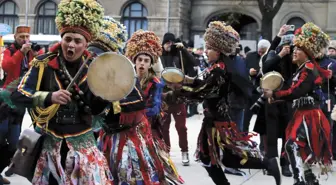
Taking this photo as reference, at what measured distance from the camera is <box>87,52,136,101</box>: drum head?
436 centimetres

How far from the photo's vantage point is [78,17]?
14.9 ft

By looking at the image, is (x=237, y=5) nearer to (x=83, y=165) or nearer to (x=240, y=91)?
(x=240, y=91)

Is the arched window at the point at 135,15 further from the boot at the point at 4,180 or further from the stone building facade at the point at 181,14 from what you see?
the boot at the point at 4,180

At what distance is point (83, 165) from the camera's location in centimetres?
449

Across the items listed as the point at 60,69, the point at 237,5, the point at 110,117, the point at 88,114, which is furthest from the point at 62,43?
the point at 237,5

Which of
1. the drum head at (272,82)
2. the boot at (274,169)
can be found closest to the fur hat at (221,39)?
the drum head at (272,82)

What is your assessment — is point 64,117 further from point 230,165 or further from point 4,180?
point 4,180

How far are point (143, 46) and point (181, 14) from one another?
85.3ft

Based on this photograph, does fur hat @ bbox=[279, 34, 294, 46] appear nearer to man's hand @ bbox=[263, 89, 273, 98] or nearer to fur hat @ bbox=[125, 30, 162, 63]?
man's hand @ bbox=[263, 89, 273, 98]

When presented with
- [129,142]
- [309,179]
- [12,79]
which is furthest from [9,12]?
[129,142]

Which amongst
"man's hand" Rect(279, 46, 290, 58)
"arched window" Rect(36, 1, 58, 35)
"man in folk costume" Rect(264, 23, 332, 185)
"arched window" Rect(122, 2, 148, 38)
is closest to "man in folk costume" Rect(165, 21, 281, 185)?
"man in folk costume" Rect(264, 23, 332, 185)

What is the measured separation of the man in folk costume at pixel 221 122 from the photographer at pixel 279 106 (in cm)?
156

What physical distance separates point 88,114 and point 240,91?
2704 millimetres

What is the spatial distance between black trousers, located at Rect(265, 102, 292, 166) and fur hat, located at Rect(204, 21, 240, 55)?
2203 mm
